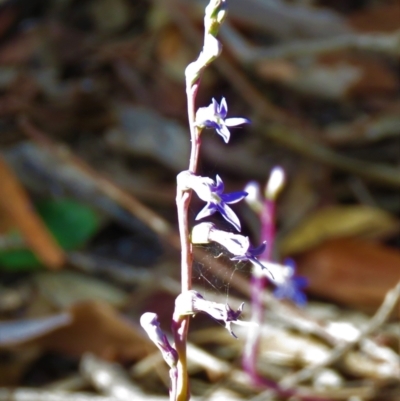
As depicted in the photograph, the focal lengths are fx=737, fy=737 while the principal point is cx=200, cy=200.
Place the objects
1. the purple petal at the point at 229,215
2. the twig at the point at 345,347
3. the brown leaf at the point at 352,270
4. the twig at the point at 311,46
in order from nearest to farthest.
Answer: the purple petal at the point at 229,215 < the twig at the point at 345,347 < the brown leaf at the point at 352,270 < the twig at the point at 311,46

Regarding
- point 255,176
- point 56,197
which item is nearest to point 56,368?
point 56,197

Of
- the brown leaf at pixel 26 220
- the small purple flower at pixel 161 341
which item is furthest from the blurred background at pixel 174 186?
the small purple flower at pixel 161 341

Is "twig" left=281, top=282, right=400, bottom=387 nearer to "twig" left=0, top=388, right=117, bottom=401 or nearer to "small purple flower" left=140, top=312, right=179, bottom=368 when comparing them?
"twig" left=0, top=388, right=117, bottom=401

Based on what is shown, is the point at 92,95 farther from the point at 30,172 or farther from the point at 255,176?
the point at 255,176

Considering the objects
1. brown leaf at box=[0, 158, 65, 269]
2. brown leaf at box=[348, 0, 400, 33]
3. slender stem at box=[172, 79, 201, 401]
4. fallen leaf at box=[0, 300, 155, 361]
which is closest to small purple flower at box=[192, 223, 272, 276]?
slender stem at box=[172, 79, 201, 401]

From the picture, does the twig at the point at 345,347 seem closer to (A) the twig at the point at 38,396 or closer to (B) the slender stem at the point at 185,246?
(A) the twig at the point at 38,396

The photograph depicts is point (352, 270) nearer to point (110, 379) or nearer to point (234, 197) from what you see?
point (110, 379)

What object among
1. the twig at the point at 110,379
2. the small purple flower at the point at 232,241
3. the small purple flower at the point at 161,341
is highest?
the twig at the point at 110,379
